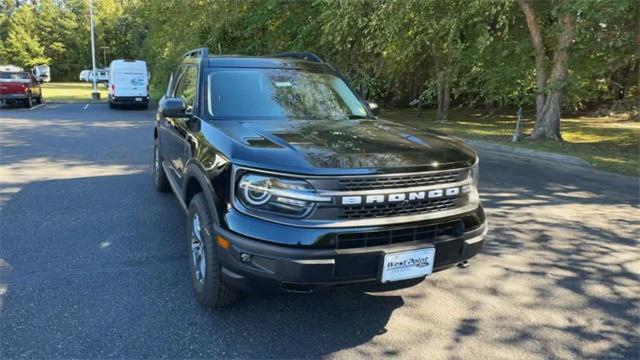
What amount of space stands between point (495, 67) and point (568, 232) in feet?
41.1

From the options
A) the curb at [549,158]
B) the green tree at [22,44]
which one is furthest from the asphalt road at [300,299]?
the green tree at [22,44]

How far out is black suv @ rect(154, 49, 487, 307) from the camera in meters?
2.90

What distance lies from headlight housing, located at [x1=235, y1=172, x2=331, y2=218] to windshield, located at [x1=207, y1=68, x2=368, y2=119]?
48.6 inches

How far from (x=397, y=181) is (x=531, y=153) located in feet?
32.9

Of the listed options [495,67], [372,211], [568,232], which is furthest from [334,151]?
[495,67]

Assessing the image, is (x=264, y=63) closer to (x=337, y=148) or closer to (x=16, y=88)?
(x=337, y=148)

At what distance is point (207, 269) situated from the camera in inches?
132

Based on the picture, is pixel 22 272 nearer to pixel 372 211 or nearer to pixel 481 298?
pixel 372 211

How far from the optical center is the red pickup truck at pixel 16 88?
76.6 feet

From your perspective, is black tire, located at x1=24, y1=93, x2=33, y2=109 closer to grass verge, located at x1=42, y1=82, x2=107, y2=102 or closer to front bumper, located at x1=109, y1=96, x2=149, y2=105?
front bumper, located at x1=109, y1=96, x2=149, y2=105

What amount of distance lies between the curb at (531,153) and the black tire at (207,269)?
30.9ft

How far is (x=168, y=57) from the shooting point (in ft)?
92.2

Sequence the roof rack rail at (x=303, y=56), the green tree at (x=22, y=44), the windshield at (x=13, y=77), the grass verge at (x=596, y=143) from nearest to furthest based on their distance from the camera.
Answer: the roof rack rail at (x=303, y=56) < the grass verge at (x=596, y=143) < the windshield at (x=13, y=77) < the green tree at (x=22, y=44)

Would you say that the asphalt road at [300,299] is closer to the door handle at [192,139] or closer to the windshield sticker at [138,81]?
the door handle at [192,139]
